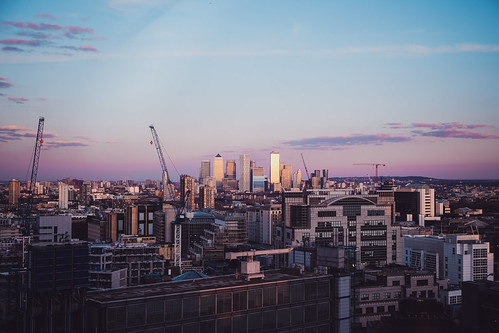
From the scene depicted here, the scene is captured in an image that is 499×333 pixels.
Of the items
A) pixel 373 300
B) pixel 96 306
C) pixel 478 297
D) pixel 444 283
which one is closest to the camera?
pixel 96 306

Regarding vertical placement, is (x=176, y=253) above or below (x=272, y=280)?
below

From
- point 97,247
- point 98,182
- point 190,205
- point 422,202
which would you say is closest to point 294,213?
point 97,247

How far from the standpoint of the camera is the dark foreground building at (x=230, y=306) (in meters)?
9.92

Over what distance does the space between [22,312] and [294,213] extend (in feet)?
91.7

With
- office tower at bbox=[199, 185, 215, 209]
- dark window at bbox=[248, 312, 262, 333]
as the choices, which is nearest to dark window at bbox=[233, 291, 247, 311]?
dark window at bbox=[248, 312, 262, 333]

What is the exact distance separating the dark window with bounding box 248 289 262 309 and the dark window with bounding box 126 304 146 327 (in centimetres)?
224

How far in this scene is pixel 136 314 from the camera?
392 inches

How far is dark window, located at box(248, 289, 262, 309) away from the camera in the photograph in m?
11.4

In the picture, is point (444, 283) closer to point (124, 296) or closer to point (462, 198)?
point (124, 296)

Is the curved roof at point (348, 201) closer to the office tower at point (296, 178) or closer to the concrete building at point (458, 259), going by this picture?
the concrete building at point (458, 259)

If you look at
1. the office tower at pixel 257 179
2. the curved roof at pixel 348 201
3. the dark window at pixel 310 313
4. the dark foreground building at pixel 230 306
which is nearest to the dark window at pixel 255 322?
the dark foreground building at pixel 230 306

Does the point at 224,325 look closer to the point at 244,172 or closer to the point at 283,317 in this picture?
the point at 283,317

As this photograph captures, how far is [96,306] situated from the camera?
9742mm

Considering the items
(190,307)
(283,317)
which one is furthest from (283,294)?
(190,307)
